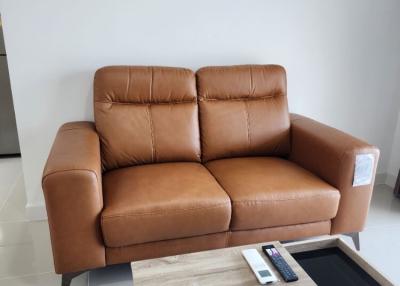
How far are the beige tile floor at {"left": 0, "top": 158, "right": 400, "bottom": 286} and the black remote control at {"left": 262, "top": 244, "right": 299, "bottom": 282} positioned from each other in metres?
0.57

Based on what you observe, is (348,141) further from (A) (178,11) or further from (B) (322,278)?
(A) (178,11)

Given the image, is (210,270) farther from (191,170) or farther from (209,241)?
(191,170)

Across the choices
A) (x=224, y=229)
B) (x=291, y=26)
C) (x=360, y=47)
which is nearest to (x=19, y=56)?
(x=224, y=229)

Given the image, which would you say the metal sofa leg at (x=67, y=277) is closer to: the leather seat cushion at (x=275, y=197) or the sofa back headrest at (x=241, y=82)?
the leather seat cushion at (x=275, y=197)

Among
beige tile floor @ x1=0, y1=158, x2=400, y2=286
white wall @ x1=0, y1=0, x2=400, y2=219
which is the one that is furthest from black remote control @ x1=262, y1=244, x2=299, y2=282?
white wall @ x1=0, y1=0, x2=400, y2=219

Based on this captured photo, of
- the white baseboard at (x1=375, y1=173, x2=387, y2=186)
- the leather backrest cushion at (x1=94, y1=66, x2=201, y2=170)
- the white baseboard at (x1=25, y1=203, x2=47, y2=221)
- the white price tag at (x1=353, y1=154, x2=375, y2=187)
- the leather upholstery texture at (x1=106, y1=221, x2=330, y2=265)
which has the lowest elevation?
the white baseboard at (x1=375, y1=173, x2=387, y2=186)

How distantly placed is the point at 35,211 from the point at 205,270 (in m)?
1.50

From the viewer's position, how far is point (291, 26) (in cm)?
231

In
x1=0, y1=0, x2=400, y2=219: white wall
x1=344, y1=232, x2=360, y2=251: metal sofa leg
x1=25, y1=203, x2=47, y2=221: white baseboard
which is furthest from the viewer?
x1=25, y1=203, x2=47, y2=221: white baseboard

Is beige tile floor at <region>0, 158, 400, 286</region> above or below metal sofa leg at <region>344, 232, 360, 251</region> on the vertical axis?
below

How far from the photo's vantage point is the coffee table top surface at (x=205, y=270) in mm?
1104

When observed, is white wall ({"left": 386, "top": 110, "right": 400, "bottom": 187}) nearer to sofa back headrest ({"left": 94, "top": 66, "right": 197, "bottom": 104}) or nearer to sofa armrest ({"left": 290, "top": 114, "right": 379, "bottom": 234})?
sofa armrest ({"left": 290, "top": 114, "right": 379, "bottom": 234})

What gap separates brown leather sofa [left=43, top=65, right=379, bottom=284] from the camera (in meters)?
1.46

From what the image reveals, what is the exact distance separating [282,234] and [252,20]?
1365 mm
